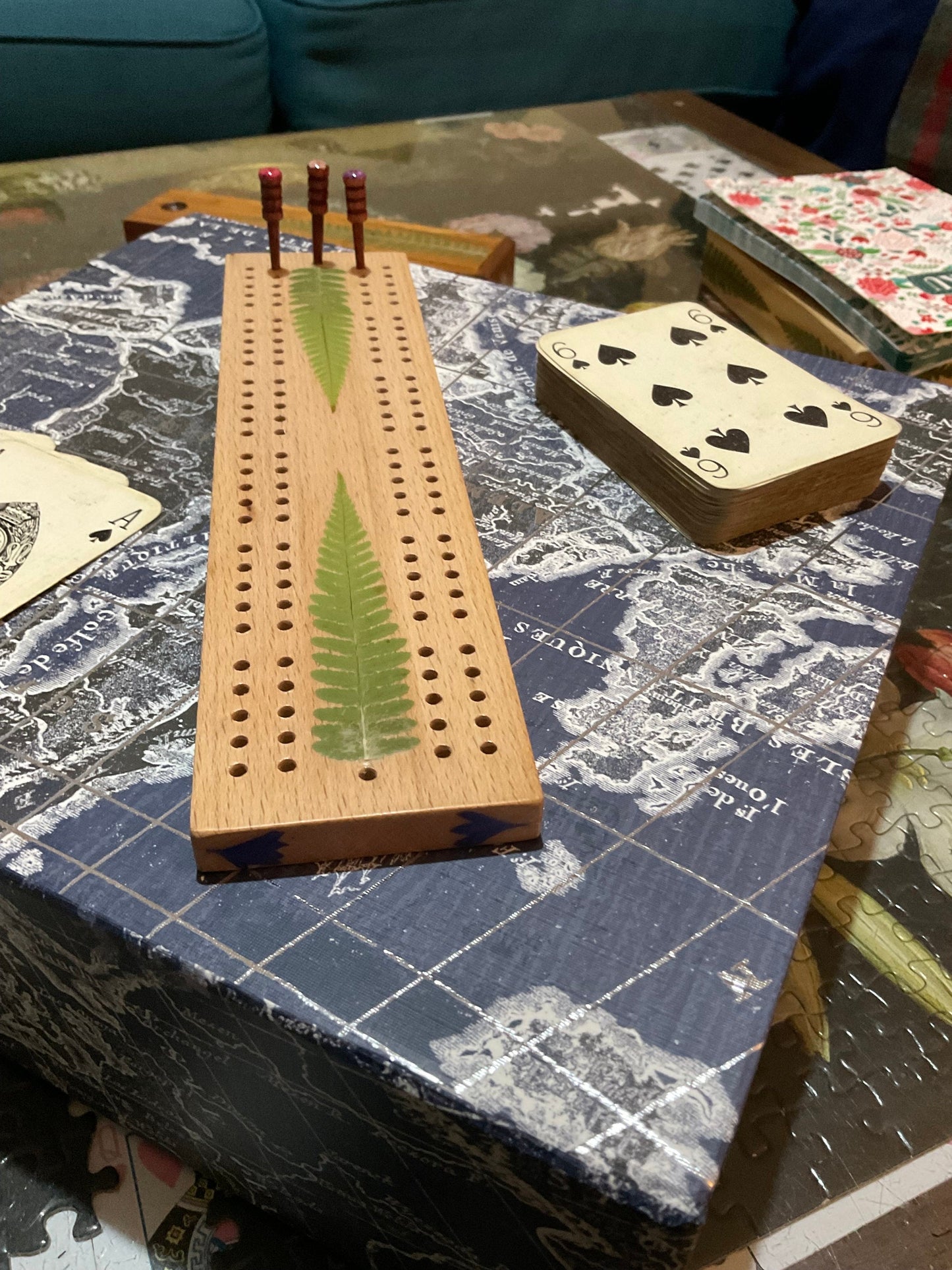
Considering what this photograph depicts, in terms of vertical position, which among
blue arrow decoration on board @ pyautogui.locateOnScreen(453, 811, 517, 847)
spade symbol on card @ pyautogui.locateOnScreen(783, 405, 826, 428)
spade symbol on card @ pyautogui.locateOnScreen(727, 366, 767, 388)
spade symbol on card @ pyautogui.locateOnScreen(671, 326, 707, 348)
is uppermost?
spade symbol on card @ pyautogui.locateOnScreen(671, 326, 707, 348)

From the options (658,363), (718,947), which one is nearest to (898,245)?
(658,363)

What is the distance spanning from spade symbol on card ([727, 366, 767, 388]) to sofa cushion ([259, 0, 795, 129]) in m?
1.18

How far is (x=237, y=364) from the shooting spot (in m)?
0.76

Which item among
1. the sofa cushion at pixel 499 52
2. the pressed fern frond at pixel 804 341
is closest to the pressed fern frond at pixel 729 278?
the pressed fern frond at pixel 804 341

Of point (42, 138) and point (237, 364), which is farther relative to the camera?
point (42, 138)

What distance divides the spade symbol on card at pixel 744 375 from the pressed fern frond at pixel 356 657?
304 mm

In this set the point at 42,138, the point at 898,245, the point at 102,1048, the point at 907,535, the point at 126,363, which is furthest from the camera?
the point at 42,138

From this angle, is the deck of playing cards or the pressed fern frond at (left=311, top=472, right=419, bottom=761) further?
the deck of playing cards

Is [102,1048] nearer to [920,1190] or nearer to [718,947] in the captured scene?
[718,947]

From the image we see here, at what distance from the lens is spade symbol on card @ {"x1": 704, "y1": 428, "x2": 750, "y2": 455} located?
66 centimetres

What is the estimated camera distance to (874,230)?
1.07m

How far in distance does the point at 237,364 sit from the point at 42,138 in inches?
40.1

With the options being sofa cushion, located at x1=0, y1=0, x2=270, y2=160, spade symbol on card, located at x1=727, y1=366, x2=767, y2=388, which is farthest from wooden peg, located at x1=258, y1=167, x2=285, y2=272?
sofa cushion, located at x1=0, y1=0, x2=270, y2=160

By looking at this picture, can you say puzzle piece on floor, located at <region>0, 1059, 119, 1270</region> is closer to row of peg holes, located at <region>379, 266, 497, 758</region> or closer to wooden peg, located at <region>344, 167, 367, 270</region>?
row of peg holes, located at <region>379, 266, 497, 758</region>
